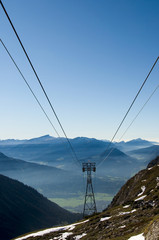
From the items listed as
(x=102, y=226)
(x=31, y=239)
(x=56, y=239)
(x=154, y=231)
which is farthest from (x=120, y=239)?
(x=31, y=239)

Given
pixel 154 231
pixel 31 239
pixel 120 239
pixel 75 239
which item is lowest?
pixel 31 239

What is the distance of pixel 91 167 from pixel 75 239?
3398 centimetres

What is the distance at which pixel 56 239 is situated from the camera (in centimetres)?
4028

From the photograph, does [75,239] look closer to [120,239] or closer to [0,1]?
[120,239]

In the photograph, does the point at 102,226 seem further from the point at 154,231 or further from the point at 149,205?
the point at 154,231

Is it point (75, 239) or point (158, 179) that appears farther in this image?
point (158, 179)

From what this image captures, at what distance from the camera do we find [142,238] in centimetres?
1783

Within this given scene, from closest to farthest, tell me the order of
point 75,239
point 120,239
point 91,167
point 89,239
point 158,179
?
1. point 120,239
2. point 89,239
3. point 75,239
4. point 158,179
5. point 91,167

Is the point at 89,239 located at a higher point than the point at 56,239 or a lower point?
higher

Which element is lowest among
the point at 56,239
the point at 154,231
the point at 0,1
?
the point at 56,239

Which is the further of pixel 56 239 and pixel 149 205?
pixel 56 239

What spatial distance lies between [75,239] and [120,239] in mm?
16026

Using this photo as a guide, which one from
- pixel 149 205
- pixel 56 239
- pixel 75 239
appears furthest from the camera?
pixel 56 239

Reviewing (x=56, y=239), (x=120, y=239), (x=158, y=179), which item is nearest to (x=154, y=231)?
(x=120, y=239)
